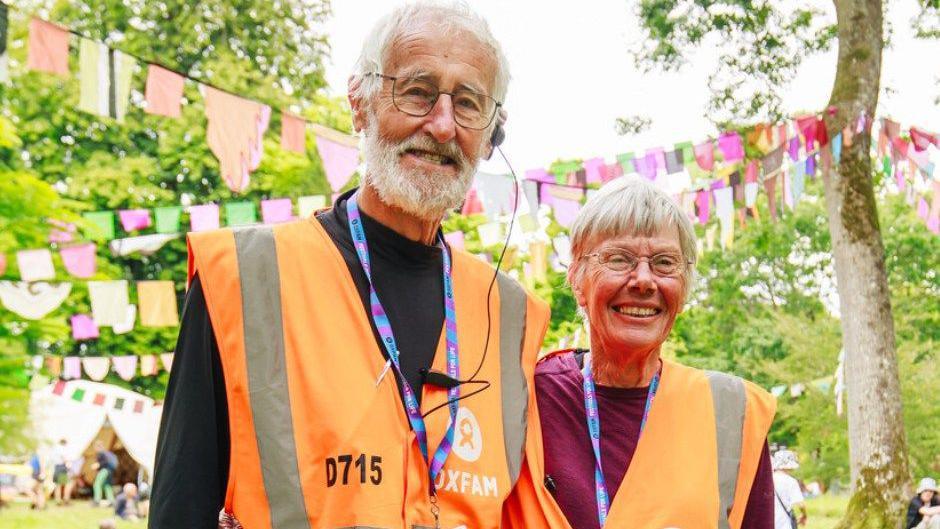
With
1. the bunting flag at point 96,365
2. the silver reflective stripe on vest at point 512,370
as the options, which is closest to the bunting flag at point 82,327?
the bunting flag at point 96,365

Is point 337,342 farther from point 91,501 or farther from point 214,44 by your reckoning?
point 91,501

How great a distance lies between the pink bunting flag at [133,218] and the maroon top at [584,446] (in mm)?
10126

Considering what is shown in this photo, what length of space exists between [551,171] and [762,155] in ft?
7.82

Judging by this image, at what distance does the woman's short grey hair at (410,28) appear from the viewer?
8.35ft

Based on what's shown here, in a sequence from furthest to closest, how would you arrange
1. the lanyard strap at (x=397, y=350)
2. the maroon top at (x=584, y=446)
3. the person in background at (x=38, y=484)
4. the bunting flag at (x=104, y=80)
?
the person in background at (x=38, y=484) → the bunting flag at (x=104, y=80) → the maroon top at (x=584, y=446) → the lanyard strap at (x=397, y=350)

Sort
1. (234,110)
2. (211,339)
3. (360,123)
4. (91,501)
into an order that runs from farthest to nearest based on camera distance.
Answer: (91,501) → (234,110) → (360,123) → (211,339)

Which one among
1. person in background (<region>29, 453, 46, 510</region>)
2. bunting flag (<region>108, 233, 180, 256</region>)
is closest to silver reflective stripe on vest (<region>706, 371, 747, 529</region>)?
bunting flag (<region>108, 233, 180, 256</region>)

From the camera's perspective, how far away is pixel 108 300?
39.8 feet

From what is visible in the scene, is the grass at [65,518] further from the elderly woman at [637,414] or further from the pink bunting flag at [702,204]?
the elderly woman at [637,414]

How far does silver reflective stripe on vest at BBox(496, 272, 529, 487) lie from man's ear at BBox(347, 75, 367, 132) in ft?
1.87

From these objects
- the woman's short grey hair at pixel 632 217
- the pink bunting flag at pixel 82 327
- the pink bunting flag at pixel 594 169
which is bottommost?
the pink bunting flag at pixel 82 327

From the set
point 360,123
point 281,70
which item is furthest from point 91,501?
point 360,123

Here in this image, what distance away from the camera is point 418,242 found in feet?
8.55

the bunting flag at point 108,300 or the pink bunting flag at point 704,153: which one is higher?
the pink bunting flag at point 704,153
